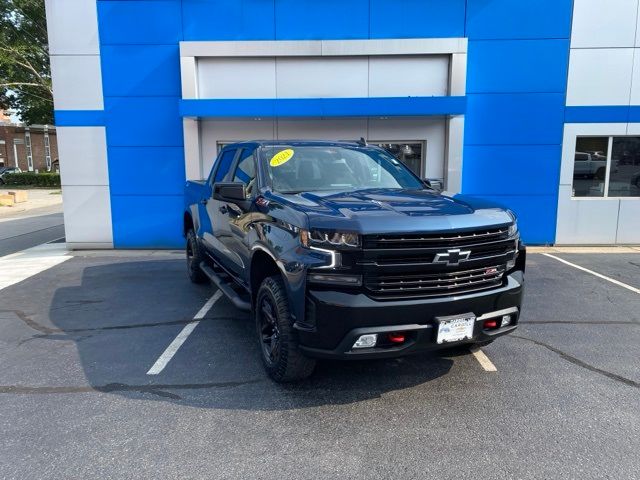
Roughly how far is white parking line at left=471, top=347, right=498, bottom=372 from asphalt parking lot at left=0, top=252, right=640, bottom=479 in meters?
0.05

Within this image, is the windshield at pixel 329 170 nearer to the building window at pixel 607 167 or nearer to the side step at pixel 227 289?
the side step at pixel 227 289

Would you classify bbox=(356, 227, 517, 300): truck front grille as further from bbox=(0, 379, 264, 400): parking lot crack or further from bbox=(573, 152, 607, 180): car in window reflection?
bbox=(573, 152, 607, 180): car in window reflection

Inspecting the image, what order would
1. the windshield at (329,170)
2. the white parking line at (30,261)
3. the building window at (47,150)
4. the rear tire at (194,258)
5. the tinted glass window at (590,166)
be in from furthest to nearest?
the building window at (47,150) < the tinted glass window at (590,166) < the white parking line at (30,261) < the rear tire at (194,258) < the windshield at (329,170)

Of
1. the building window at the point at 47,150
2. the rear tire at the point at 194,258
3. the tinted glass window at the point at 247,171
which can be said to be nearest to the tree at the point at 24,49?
the rear tire at the point at 194,258

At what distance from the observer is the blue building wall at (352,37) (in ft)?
32.1

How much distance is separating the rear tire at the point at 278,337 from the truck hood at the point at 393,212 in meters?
0.71

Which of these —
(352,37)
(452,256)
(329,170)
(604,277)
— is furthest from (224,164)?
Result: (604,277)

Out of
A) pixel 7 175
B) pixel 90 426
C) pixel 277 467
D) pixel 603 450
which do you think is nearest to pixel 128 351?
pixel 90 426

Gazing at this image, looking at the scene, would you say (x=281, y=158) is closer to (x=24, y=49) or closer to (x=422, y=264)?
(x=422, y=264)

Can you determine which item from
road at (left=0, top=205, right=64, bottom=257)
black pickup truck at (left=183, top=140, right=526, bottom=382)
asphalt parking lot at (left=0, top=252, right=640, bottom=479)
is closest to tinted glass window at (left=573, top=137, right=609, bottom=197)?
asphalt parking lot at (left=0, top=252, right=640, bottom=479)

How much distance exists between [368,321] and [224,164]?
3.38 meters

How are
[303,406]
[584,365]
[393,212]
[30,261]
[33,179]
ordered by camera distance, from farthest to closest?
[33,179], [30,261], [584,365], [303,406], [393,212]

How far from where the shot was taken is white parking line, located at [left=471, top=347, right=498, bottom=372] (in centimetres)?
436

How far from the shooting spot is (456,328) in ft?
11.4
